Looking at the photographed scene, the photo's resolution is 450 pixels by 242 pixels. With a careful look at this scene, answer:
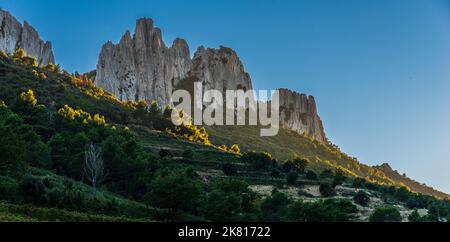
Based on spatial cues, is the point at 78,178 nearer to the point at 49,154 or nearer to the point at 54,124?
the point at 49,154

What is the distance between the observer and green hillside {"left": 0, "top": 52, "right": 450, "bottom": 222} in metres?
51.9

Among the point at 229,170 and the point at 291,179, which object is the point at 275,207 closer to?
the point at 229,170

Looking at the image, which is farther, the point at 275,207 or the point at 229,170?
the point at 229,170

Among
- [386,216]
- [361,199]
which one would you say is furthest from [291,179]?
[386,216]

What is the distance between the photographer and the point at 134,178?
78250 mm

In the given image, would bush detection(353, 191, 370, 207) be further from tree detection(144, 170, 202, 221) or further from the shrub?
tree detection(144, 170, 202, 221)

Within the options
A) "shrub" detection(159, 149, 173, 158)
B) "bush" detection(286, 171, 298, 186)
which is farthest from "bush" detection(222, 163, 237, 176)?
"shrub" detection(159, 149, 173, 158)

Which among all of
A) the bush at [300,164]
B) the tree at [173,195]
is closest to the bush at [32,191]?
the tree at [173,195]

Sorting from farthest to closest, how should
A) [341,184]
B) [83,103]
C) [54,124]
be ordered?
[83,103] < [341,184] < [54,124]

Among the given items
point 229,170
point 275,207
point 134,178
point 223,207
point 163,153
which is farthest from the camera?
point 163,153

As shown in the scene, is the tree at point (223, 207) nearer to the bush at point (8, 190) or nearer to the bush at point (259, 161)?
the bush at point (8, 190)

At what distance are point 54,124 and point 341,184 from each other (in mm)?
59426
